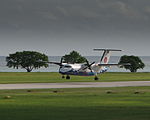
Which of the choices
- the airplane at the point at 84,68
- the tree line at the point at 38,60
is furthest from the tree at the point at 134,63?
the airplane at the point at 84,68

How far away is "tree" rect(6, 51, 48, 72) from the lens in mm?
187250

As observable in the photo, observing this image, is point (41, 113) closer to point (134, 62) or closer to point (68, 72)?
point (68, 72)

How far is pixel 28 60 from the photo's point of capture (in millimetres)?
188250

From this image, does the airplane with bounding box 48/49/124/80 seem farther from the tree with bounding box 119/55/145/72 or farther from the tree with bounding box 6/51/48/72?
the tree with bounding box 6/51/48/72

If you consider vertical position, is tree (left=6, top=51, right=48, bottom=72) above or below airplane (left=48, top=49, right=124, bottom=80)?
above

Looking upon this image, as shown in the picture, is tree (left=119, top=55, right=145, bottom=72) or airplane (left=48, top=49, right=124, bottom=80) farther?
tree (left=119, top=55, right=145, bottom=72)

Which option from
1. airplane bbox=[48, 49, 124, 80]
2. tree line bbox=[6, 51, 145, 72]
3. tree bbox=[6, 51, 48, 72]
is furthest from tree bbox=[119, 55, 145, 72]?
airplane bbox=[48, 49, 124, 80]

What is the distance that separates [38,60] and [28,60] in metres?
4.51

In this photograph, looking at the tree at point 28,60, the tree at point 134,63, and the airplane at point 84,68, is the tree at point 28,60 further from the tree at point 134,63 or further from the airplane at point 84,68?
the airplane at point 84,68

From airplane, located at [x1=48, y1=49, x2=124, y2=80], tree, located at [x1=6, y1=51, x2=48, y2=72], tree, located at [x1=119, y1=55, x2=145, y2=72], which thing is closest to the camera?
airplane, located at [x1=48, y1=49, x2=124, y2=80]

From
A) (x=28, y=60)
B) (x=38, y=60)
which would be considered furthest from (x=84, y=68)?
(x=28, y=60)

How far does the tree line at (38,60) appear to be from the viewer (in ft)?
614

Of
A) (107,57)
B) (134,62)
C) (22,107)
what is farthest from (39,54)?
(22,107)

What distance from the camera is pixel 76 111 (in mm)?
30172
